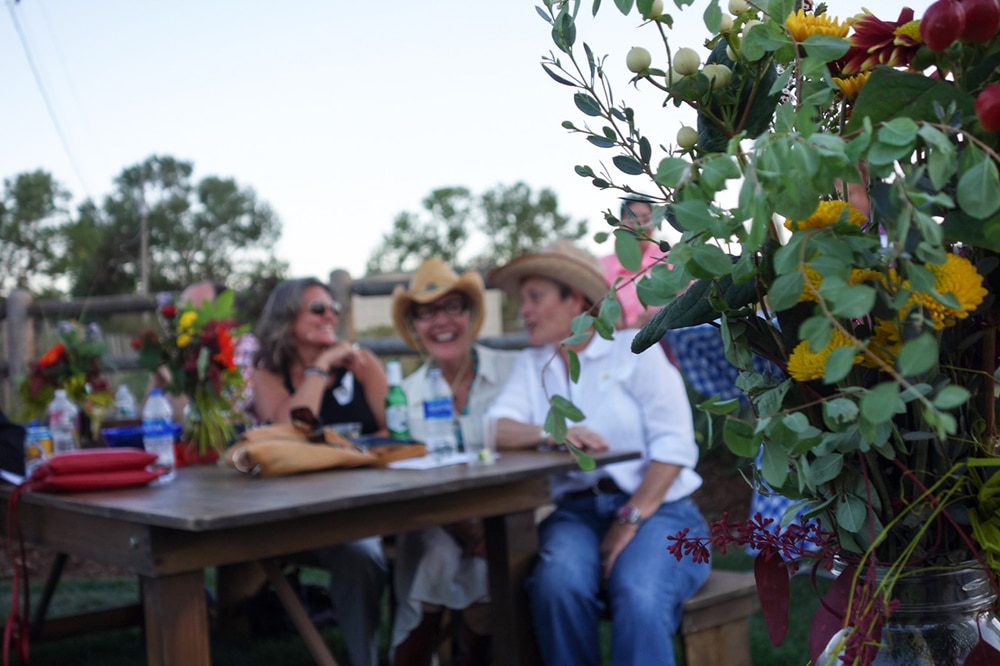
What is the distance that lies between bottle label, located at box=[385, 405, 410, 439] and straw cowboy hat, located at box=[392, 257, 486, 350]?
0.60 metres

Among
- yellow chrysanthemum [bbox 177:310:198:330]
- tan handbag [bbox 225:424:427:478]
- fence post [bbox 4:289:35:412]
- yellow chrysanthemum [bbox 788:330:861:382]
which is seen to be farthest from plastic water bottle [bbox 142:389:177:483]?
fence post [bbox 4:289:35:412]

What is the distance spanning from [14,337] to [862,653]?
7360 mm

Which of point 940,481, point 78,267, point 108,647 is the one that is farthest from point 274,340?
point 78,267

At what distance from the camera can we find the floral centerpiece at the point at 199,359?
10.2 feet

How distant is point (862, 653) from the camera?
585 millimetres

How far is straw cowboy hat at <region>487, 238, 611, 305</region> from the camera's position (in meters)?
3.24

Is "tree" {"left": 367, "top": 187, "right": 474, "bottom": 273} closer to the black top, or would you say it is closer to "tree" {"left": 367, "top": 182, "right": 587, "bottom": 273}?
"tree" {"left": 367, "top": 182, "right": 587, "bottom": 273}

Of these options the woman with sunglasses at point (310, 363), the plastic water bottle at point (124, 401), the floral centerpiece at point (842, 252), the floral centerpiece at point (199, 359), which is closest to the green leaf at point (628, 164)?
the floral centerpiece at point (842, 252)

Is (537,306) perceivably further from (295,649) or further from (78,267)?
(78,267)

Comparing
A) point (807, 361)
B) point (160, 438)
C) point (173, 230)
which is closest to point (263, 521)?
point (160, 438)

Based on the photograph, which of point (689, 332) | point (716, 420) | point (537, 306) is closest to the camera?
point (716, 420)

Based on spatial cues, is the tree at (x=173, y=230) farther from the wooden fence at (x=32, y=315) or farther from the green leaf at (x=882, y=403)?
the green leaf at (x=882, y=403)

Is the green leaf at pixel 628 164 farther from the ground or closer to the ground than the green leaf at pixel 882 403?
farther from the ground

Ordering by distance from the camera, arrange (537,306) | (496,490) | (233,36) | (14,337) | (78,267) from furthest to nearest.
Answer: (78,267) < (233,36) < (14,337) < (537,306) < (496,490)
